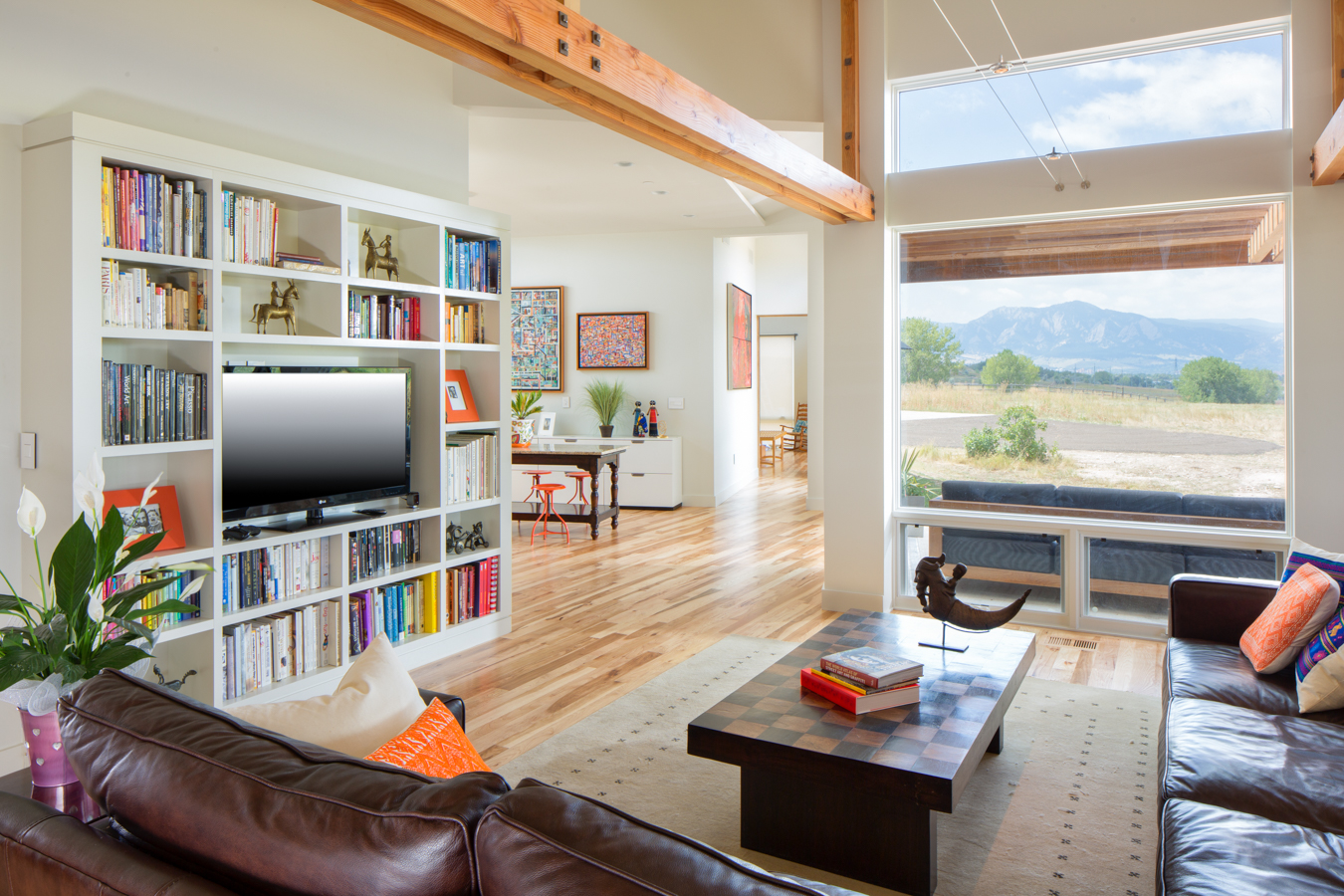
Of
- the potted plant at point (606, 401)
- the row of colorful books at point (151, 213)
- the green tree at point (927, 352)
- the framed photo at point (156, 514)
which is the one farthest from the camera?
the potted plant at point (606, 401)

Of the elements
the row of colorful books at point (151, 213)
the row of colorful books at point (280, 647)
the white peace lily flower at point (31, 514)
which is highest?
the row of colorful books at point (151, 213)

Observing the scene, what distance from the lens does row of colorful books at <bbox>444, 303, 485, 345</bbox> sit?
14.3 feet

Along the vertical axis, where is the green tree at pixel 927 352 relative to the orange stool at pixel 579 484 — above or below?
above

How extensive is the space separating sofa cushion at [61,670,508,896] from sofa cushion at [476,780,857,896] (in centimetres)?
5

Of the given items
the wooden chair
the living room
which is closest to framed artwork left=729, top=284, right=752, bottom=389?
the living room

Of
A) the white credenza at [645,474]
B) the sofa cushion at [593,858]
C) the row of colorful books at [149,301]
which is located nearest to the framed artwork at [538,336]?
the white credenza at [645,474]

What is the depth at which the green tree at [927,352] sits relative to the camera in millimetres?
5121

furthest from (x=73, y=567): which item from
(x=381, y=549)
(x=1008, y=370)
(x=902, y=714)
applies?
(x=1008, y=370)

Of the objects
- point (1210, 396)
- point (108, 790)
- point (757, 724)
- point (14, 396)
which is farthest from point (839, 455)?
point (108, 790)

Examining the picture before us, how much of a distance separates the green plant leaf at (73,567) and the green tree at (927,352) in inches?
172

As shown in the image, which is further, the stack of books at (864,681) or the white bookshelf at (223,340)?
the white bookshelf at (223,340)

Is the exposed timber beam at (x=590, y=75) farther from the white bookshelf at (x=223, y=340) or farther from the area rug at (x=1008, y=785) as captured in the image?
the area rug at (x=1008, y=785)

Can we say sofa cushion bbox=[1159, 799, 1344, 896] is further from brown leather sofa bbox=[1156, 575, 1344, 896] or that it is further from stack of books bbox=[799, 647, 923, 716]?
stack of books bbox=[799, 647, 923, 716]

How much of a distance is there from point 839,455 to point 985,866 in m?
3.00
